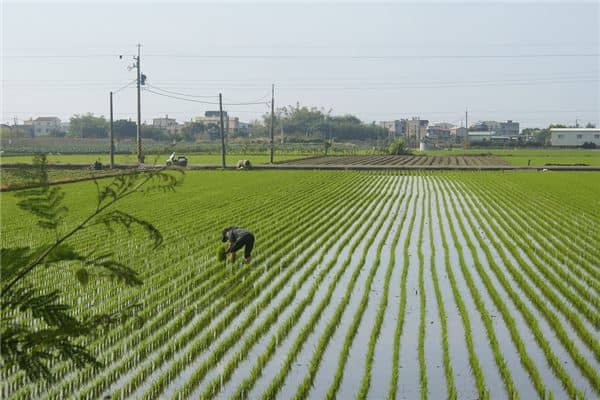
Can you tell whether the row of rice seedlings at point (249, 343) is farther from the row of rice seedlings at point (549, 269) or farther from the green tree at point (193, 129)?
the green tree at point (193, 129)

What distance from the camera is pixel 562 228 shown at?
13.9 m

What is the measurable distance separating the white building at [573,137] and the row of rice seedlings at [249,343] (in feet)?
232

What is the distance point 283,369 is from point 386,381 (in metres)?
0.78

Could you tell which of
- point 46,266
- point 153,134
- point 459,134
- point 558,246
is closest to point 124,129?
point 153,134

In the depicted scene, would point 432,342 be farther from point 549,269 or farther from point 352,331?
point 549,269

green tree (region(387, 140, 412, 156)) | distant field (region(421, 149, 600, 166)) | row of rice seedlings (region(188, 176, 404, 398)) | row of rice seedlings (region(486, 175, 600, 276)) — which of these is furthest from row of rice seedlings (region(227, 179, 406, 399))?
green tree (region(387, 140, 412, 156))

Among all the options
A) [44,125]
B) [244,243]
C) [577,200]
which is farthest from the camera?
[44,125]

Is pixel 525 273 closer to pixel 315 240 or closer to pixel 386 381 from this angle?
pixel 315 240

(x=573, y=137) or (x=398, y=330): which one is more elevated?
(x=573, y=137)

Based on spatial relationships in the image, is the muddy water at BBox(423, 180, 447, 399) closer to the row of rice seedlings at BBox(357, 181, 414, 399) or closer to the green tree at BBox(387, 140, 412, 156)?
the row of rice seedlings at BBox(357, 181, 414, 399)

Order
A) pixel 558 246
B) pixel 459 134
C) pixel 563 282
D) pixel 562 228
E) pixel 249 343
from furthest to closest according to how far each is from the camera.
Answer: pixel 459 134 < pixel 562 228 < pixel 558 246 < pixel 563 282 < pixel 249 343

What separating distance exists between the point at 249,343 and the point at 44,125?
12502 cm

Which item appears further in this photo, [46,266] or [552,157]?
[552,157]

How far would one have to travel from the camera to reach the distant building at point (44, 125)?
366 ft
